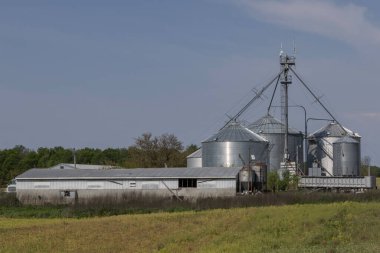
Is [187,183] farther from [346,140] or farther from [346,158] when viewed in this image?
[346,140]

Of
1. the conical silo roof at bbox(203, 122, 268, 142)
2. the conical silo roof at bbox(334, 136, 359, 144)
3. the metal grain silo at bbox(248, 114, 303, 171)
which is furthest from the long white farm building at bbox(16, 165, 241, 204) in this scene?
the conical silo roof at bbox(334, 136, 359, 144)

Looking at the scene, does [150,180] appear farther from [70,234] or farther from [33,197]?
[70,234]

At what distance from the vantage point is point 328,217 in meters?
31.9

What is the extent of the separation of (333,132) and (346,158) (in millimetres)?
6876

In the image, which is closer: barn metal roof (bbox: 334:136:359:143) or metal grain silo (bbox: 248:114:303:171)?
barn metal roof (bbox: 334:136:359:143)

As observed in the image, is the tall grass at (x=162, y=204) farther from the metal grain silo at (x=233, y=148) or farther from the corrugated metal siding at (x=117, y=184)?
the metal grain silo at (x=233, y=148)

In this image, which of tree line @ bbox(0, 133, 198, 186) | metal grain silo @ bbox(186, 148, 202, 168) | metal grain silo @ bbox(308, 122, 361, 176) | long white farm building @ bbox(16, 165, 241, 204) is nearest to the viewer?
long white farm building @ bbox(16, 165, 241, 204)

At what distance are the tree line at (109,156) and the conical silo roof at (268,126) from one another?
89.1 ft

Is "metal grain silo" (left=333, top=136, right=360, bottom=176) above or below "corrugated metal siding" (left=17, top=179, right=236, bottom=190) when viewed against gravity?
above

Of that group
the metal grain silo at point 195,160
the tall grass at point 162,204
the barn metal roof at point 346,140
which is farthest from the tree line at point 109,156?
the tall grass at point 162,204

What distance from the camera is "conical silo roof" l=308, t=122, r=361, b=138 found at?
9012 centimetres

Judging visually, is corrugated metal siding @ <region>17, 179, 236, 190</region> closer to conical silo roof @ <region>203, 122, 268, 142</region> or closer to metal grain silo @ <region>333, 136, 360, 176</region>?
conical silo roof @ <region>203, 122, 268, 142</region>

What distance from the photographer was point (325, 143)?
89.9m

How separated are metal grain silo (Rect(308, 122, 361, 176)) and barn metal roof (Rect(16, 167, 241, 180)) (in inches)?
886
